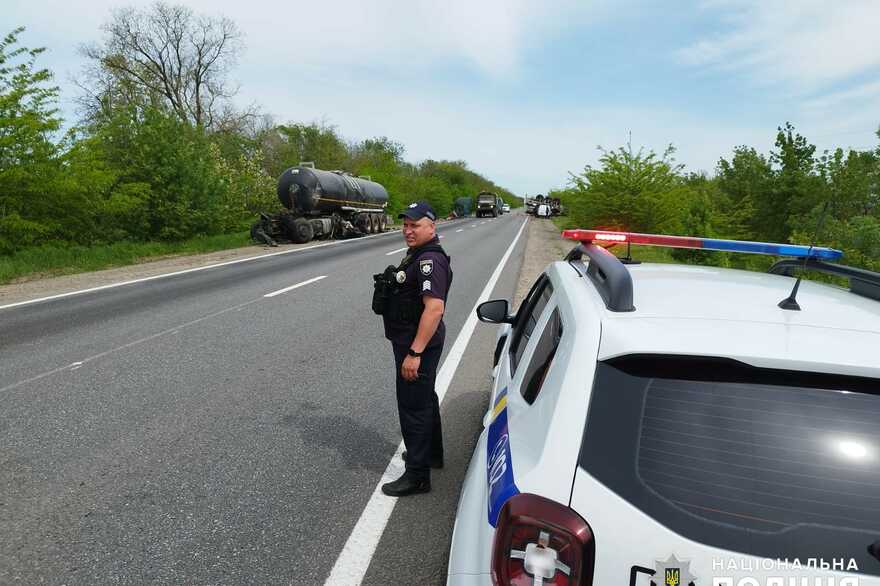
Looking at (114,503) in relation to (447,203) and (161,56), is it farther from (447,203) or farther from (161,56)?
(447,203)

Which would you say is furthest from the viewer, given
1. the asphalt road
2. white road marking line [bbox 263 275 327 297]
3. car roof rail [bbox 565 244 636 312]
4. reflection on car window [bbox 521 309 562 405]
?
white road marking line [bbox 263 275 327 297]

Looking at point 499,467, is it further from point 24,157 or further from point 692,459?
point 24,157

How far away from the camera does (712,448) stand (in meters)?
1.32

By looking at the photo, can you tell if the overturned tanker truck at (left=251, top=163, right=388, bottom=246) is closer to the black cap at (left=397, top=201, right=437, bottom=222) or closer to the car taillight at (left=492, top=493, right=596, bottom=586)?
the black cap at (left=397, top=201, right=437, bottom=222)

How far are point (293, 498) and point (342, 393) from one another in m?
1.80

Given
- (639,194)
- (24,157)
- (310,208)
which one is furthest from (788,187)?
(24,157)

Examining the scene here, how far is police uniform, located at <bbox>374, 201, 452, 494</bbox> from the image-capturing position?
3219mm

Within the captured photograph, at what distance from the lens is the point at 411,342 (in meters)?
3.29

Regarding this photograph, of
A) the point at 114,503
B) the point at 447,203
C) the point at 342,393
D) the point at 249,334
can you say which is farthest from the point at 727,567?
the point at 447,203

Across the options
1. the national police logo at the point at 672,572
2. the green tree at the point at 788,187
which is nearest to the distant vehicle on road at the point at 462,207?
the green tree at the point at 788,187

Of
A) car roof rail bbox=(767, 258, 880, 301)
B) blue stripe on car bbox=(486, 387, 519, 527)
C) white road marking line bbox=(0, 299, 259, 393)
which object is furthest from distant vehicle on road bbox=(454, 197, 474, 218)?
blue stripe on car bbox=(486, 387, 519, 527)

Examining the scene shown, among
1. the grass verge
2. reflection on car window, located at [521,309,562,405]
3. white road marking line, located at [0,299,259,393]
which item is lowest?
white road marking line, located at [0,299,259,393]

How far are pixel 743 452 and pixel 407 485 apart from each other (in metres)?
2.33

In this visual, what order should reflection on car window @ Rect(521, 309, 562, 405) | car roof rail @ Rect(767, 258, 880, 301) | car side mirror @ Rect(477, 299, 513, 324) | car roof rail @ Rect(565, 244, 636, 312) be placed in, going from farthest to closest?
car side mirror @ Rect(477, 299, 513, 324), car roof rail @ Rect(767, 258, 880, 301), reflection on car window @ Rect(521, 309, 562, 405), car roof rail @ Rect(565, 244, 636, 312)
